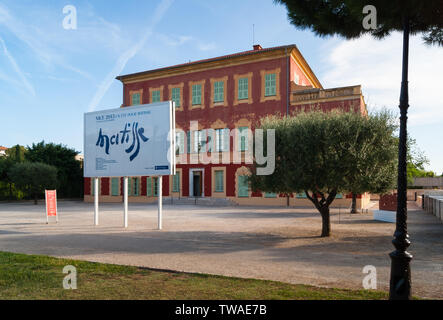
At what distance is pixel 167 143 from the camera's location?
13.8m

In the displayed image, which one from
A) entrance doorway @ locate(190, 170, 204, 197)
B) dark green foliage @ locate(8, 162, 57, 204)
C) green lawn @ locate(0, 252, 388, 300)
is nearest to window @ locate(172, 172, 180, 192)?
entrance doorway @ locate(190, 170, 204, 197)

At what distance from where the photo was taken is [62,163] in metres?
40.0

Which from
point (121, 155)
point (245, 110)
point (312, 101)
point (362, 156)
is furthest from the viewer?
point (245, 110)

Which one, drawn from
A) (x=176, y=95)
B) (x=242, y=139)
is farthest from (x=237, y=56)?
(x=176, y=95)

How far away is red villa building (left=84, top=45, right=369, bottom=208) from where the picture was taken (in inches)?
1123

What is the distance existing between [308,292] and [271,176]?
6.40 m

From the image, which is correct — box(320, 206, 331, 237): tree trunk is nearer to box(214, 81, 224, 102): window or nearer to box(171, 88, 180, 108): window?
box(214, 81, 224, 102): window

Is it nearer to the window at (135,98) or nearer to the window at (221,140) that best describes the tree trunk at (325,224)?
the window at (221,140)

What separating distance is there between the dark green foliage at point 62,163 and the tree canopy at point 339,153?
109 ft

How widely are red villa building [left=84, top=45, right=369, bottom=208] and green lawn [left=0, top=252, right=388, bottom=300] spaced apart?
2184cm

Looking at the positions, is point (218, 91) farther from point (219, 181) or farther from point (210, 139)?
point (219, 181)

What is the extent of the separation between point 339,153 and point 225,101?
21.7 metres
